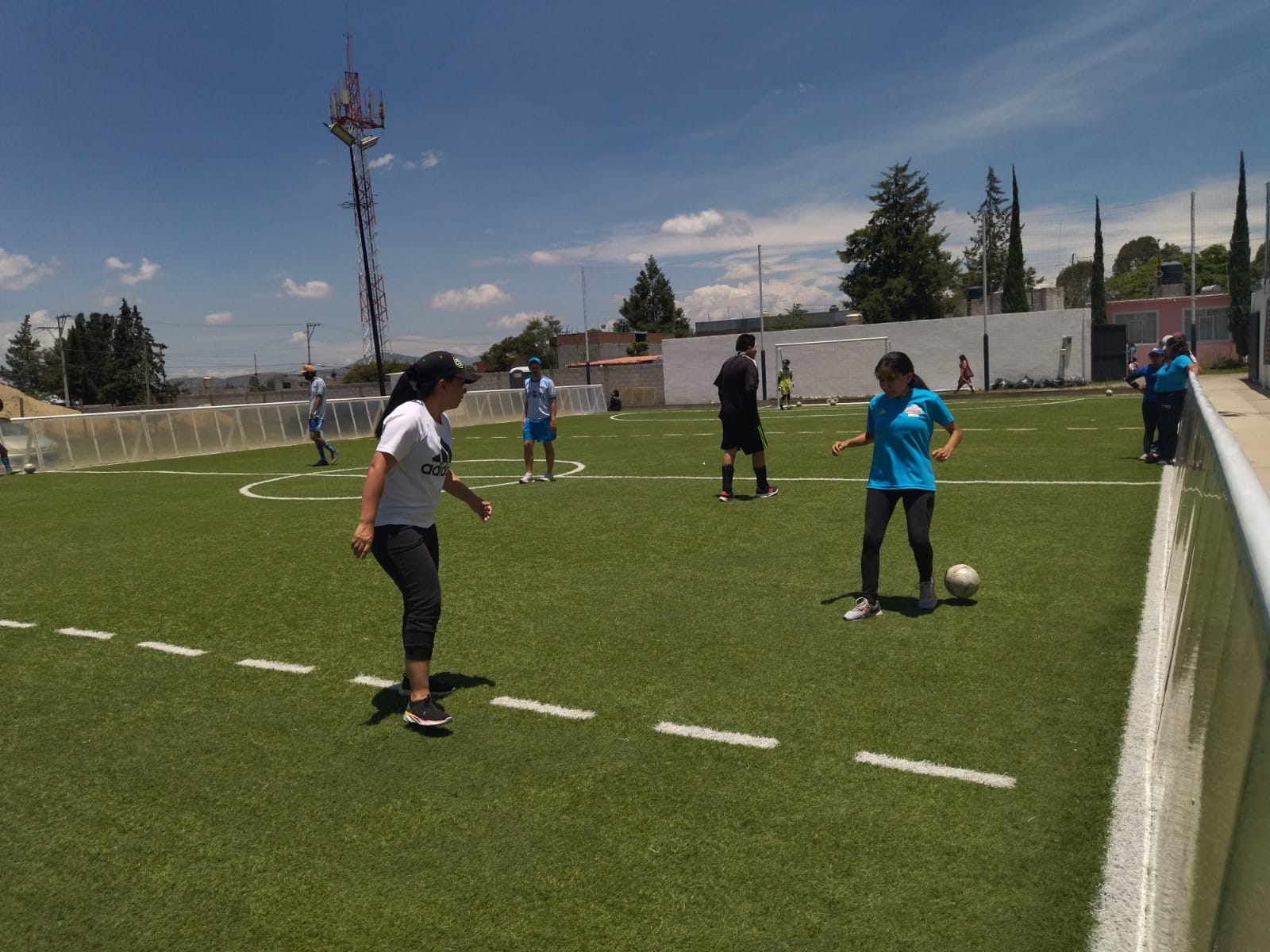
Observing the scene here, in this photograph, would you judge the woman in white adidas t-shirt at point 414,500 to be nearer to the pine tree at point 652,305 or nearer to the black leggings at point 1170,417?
the black leggings at point 1170,417

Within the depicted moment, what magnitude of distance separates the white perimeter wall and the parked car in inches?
1097

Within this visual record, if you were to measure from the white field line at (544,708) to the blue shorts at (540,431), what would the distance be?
921cm

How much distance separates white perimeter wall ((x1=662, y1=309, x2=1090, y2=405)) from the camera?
3919 cm

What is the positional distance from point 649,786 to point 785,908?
1.00 meters

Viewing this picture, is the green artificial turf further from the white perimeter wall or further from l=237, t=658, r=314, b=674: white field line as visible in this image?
the white perimeter wall

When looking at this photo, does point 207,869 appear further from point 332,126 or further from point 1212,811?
point 332,126

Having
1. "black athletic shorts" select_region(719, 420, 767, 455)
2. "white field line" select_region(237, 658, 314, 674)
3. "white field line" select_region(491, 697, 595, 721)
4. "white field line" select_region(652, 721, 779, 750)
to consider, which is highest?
"black athletic shorts" select_region(719, 420, 767, 455)

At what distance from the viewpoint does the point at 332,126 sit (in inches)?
1451

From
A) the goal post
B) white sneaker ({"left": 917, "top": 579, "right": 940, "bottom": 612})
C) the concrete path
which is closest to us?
white sneaker ({"left": 917, "top": 579, "right": 940, "bottom": 612})

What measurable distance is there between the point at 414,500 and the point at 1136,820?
358 centimetres

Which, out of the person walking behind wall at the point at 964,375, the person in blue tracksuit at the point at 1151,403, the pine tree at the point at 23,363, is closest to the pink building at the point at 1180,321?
the person walking behind wall at the point at 964,375

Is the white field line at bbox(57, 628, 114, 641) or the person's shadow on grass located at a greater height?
the white field line at bbox(57, 628, 114, 641)

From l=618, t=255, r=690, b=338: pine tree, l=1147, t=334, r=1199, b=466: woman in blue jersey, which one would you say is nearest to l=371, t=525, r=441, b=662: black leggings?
l=1147, t=334, r=1199, b=466: woman in blue jersey

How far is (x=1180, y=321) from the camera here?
168 feet
